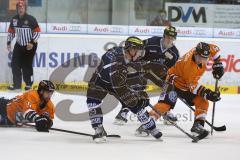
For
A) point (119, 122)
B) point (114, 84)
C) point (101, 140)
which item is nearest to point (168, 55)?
point (119, 122)

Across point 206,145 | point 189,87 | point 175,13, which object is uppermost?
point 175,13

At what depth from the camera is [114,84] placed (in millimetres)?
5789

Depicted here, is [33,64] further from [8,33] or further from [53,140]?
[53,140]

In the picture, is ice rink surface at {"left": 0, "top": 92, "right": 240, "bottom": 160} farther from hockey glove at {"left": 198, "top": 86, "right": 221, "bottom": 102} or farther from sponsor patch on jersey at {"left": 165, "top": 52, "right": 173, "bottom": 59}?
sponsor patch on jersey at {"left": 165, "top": 52, "right": 173, "bottom": 59}

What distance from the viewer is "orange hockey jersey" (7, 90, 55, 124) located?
238 inches

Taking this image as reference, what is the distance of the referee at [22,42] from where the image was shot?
30.9ft

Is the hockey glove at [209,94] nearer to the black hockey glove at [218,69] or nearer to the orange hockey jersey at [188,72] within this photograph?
the orange hockey jersey at [188,72]

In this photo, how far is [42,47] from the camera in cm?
988

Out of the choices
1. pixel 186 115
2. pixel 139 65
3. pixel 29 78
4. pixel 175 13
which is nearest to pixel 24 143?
pixel 139 65

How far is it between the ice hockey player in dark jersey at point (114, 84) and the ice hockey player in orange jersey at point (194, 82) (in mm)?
511

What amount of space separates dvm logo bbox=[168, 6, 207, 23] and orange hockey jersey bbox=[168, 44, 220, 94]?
425cm

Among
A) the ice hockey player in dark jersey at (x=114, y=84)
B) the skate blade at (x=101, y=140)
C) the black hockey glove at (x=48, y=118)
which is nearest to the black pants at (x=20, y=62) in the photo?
the black hockey glove at (x=48, y=118)

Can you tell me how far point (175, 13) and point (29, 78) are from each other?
9.50 feet

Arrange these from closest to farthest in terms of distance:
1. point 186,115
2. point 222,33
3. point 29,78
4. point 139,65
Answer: point 139,65
point 186,115
point 29,78
point 222,33
